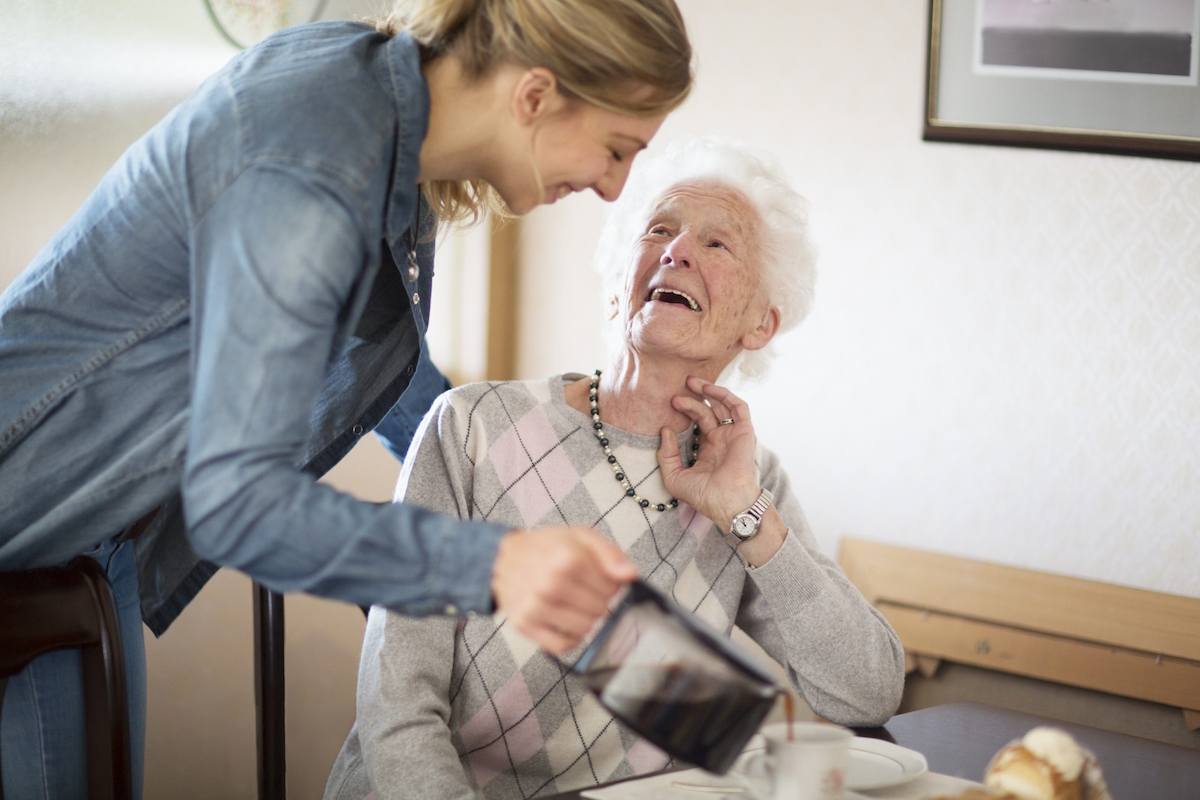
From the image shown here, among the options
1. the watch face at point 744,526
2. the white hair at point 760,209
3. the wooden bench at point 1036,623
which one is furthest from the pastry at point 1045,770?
the wooden bench at point 1036,623

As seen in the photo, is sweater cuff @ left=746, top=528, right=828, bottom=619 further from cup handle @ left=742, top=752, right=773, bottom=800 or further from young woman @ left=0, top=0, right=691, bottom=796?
young woman @ left=0, top=0, right=691, bottom=796

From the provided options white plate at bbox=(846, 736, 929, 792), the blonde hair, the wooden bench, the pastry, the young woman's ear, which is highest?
the blonde hair

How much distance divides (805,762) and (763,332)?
0.91m

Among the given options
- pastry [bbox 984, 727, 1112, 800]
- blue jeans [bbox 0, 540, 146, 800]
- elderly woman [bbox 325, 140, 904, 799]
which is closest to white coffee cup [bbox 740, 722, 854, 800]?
pastry [bbox 984, 727, 1112, 800]

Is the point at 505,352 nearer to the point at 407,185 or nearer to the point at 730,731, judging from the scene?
the point at 407,185

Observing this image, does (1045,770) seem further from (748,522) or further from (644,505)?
(644,505)

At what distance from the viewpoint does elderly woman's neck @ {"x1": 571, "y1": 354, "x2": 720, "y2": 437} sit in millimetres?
1452

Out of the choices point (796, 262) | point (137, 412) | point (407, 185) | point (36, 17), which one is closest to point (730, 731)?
point (407, 185)

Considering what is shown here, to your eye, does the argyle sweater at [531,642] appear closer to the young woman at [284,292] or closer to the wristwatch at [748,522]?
the wristwatch at [748,522]

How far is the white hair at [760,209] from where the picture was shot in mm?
1582

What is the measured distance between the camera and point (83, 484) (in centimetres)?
96

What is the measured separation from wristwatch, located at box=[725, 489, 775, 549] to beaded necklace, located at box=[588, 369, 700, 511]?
117 mm

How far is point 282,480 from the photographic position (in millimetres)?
669

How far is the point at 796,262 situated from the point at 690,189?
0.21 metres
